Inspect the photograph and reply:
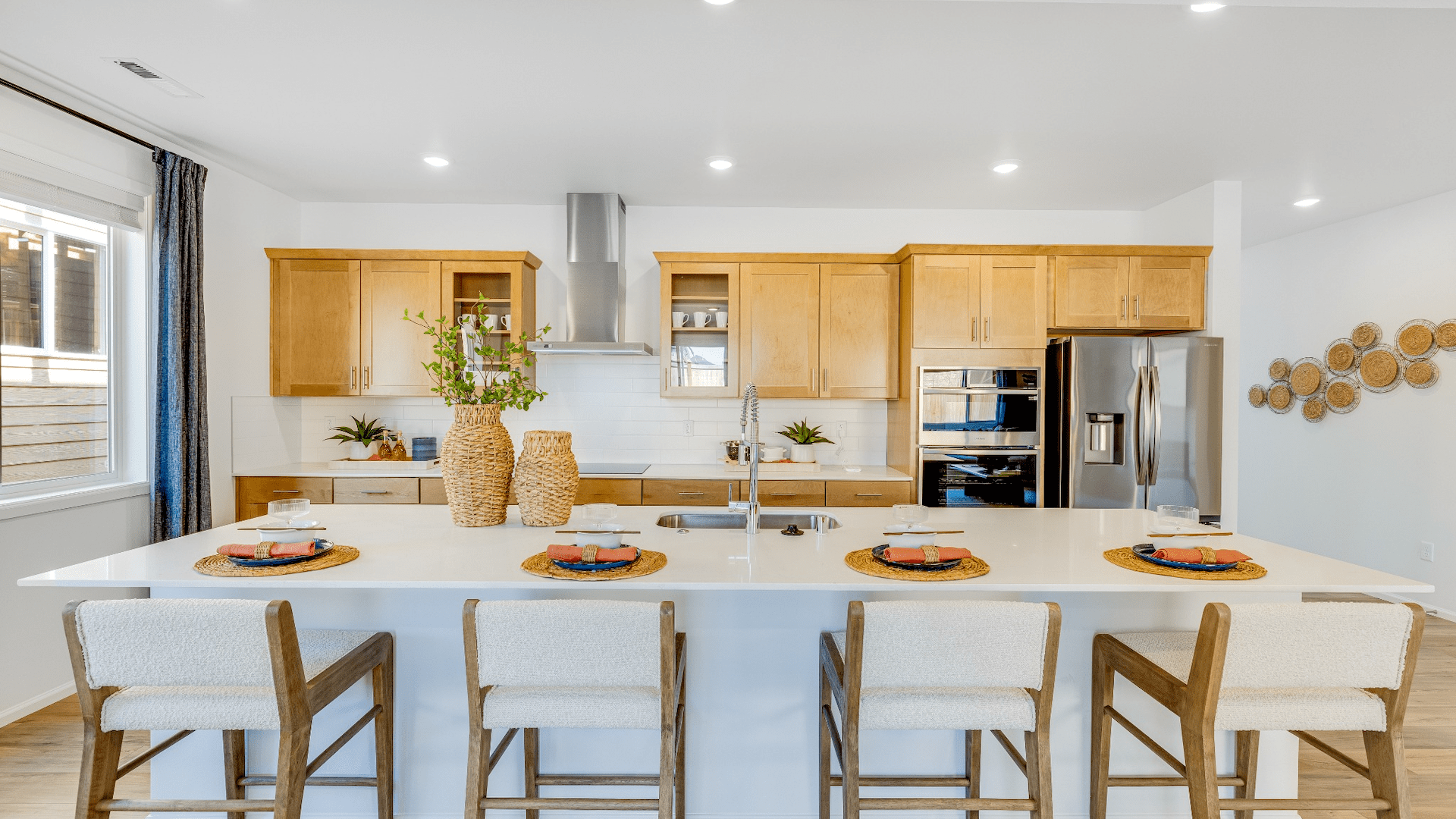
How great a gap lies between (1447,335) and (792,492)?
3.98m

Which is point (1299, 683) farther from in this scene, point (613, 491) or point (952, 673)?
point (613, 491)

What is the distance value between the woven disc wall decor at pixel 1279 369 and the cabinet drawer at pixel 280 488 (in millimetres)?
6547

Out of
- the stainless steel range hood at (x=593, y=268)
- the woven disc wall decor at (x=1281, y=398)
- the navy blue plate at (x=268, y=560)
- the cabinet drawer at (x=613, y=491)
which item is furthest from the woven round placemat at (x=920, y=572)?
the woven disc wall decor at (x=1281, y=398)

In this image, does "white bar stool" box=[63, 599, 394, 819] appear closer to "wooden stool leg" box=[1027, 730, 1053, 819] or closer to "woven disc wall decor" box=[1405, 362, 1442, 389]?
"wooden stool leg" box=[1027, 730, 1053, 819]

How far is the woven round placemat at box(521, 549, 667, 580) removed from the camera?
1632 mm

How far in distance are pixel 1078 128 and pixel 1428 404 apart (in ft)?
10.3

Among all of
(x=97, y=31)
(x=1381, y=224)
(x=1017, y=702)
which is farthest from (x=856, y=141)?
(x=1381, y=224)

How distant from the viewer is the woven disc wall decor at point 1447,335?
156 inches

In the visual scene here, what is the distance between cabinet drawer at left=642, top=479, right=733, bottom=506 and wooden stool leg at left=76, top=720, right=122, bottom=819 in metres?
2.56

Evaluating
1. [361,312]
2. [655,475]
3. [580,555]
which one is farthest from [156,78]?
[655,475]

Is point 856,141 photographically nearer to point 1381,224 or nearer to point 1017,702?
point 1017,702

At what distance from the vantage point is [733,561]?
1803 mm

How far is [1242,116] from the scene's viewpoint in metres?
2.93

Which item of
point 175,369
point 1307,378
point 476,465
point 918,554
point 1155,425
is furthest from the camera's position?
point 1307,378
